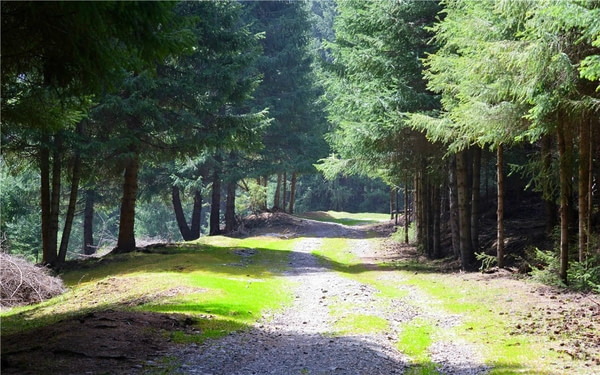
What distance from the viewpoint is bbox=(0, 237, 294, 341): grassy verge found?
1180cm

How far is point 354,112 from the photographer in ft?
66.0

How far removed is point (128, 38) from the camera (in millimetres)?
6648

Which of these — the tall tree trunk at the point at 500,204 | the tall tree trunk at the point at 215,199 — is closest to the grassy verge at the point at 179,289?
the tall tree trunk at the point at 500,204

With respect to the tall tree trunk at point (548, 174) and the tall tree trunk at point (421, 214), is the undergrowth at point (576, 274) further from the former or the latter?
the tall tree trunk at point (421, 214)

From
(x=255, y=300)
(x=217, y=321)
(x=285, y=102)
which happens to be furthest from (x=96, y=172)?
(x=285, y=102)

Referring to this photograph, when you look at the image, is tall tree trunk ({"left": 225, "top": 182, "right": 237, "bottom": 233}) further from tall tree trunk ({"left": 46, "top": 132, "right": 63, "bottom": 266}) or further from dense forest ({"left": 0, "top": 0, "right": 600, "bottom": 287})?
tall tree trunk ({"left": 46, "top": 132, "right": 63, "bottom": 266})

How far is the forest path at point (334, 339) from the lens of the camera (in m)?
8.12

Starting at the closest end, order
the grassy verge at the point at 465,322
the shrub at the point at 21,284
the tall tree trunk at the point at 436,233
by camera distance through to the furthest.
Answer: the grassy verge at the point at 465,322 → the shrub at the point at 21,284 → the tall tree trunk at the point at 436,233

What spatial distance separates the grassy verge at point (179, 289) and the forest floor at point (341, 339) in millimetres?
742

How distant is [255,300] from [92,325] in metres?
5.15

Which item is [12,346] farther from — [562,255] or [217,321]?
[562,255]

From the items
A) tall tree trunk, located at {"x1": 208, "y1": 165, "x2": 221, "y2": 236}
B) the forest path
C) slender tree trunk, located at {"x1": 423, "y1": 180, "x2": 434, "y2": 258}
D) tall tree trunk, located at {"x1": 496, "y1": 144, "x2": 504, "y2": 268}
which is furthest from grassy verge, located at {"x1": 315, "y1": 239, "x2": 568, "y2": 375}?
tall tree trunk, located at {"x1": 208, "y1": 165, "x2": 221, "y2": 236}

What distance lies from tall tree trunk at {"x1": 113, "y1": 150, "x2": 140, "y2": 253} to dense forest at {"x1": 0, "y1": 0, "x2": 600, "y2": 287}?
0.08 m

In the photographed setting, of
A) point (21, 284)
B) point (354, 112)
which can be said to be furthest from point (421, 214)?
point (21, 284)
